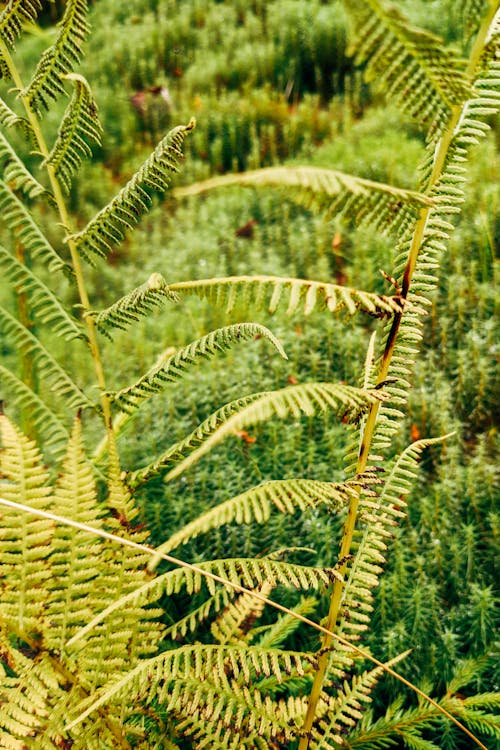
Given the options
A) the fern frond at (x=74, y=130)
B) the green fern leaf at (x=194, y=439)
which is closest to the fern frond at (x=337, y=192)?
the green fern leaf at (x=194, y=439)

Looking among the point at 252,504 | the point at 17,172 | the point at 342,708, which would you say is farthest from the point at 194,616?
the point at 17,172

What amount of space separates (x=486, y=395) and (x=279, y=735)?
173 centimetres

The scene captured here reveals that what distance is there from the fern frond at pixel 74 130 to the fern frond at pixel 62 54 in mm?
64

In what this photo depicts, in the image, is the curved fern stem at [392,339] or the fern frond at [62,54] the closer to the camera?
the curved fern stem at [392,339]

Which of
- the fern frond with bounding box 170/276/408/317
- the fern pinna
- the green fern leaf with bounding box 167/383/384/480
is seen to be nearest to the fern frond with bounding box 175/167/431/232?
the fern pinna

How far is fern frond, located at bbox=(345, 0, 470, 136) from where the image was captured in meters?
0.90

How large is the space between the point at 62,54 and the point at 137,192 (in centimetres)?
38

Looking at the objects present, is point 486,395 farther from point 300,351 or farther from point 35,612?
point 35,612

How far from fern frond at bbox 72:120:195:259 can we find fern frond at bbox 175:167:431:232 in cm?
50

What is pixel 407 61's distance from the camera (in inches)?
Answer: 37.1

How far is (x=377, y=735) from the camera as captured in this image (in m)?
1.64

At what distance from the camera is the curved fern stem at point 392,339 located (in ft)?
3.34

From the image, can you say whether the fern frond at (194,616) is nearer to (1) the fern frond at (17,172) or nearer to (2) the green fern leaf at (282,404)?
(2) the green fern leaf at (282,404)

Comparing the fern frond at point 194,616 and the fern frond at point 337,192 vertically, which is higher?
the fern frond at point 337,192
